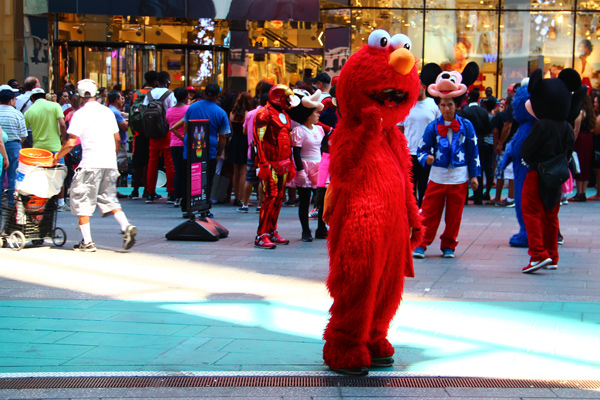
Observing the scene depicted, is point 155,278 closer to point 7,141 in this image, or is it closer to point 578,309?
point 578,309

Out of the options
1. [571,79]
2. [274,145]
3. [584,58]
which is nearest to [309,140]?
[274,145]

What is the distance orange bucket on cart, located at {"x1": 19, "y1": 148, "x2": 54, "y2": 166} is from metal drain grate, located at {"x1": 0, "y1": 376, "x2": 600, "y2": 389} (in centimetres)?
501

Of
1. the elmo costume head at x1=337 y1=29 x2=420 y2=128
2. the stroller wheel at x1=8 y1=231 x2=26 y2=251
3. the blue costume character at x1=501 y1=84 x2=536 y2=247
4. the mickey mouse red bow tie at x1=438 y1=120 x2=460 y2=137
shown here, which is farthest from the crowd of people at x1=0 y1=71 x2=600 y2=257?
the elmo costume head at x1=337 y1=29 x2=420 y2=128

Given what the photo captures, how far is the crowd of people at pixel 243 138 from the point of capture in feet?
32.0

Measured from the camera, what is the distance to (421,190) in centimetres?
1111

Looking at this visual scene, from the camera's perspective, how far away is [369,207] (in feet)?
14.7

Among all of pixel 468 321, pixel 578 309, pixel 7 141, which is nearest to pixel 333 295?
pixel 468 321

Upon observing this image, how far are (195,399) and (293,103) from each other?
5503mm

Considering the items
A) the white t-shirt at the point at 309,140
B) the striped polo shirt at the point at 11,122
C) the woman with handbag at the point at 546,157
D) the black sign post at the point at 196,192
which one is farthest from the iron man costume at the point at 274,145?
the striped polo shirt at the point at 11,122

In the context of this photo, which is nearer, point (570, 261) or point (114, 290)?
point (114, 290)

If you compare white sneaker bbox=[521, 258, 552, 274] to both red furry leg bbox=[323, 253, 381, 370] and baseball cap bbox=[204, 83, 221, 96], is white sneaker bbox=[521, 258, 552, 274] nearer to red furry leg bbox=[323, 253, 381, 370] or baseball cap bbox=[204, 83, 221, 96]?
red furry leg bbox=[323, 253, 381, 370]

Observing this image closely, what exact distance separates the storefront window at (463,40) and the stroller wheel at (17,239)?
14934 mm

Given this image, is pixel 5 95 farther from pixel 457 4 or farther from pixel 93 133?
pixel 457 4

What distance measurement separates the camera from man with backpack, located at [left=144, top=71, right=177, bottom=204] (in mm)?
12875
